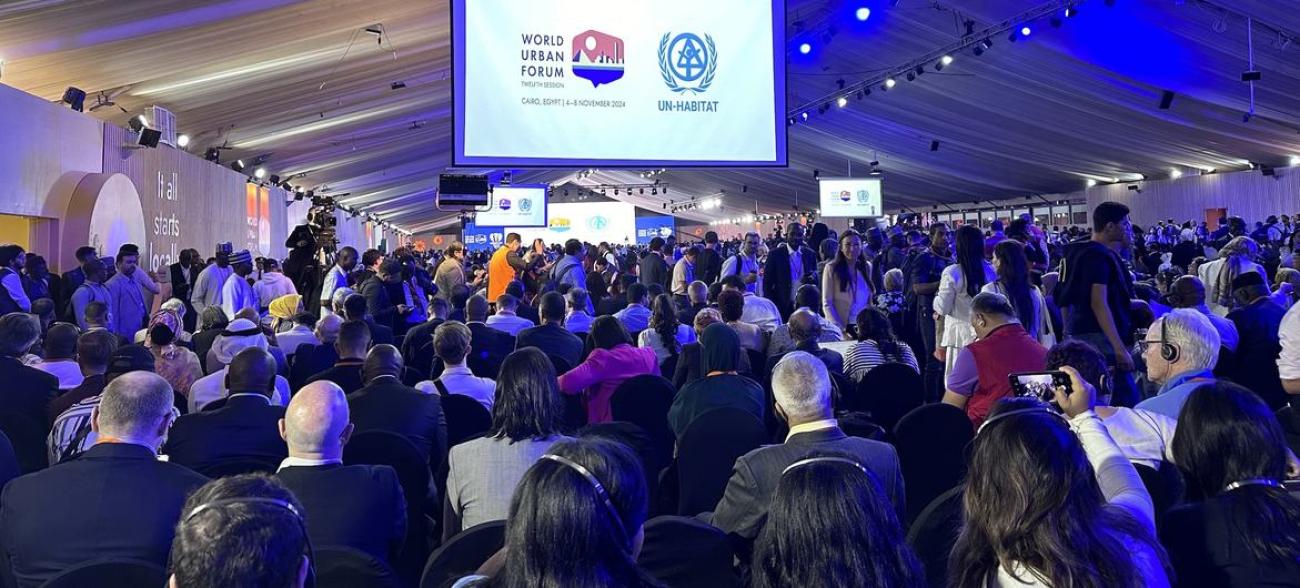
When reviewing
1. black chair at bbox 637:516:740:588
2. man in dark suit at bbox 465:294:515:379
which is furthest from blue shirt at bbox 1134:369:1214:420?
man in dark suit at bbox 465:294:515:379

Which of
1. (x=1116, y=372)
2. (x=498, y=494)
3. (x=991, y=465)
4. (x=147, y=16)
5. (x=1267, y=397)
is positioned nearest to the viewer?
(x=991, y=465)

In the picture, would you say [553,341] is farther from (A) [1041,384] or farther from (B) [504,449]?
(A) [1041,384]

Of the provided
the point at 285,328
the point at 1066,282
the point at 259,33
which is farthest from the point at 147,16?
the point at 1066,282

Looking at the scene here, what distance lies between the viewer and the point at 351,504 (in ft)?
8.56

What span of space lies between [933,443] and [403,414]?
6.58 feet

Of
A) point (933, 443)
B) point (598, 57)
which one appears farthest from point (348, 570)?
point (598, 57)

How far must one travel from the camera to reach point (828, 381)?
9.03ft

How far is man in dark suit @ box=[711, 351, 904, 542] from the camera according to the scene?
8.42 feet

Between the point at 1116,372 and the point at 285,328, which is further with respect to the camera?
the point at 285,328

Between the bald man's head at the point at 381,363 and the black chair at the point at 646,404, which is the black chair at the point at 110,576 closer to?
the bald man's head at the point at 381,363

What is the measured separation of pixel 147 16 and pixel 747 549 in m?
6.82

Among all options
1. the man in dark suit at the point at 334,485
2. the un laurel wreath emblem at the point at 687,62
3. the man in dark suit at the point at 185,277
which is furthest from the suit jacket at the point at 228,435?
the man in dark suit at the point at 185,277

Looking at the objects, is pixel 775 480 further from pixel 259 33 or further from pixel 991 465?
pixel 259 33

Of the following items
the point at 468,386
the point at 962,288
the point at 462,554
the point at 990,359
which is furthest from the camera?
the point at 962,288
